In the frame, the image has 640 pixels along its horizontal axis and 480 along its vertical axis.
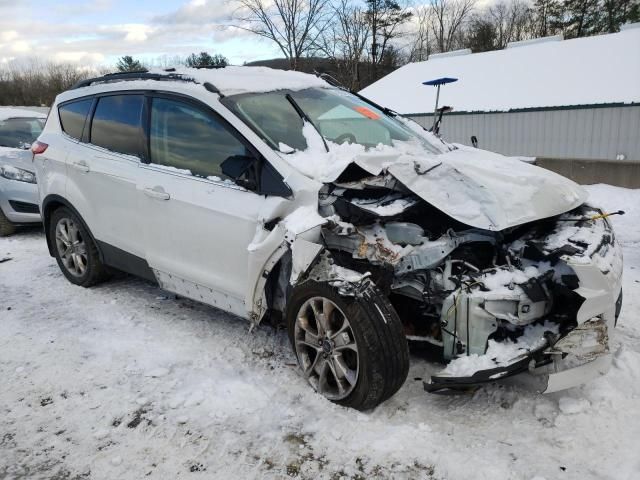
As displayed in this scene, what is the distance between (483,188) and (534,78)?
57.4 feet

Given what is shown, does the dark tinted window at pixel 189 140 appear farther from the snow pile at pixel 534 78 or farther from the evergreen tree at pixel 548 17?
the evergreen tree at pixel 548 17

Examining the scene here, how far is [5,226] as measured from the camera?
7.16 meters

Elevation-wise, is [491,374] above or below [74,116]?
below

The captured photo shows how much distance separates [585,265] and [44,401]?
3.11 metres

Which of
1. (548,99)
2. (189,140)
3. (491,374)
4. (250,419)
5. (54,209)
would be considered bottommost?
(250,419)

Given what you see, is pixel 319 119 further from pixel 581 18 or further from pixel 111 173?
pixel 581 18

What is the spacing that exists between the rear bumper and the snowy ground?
3.36m

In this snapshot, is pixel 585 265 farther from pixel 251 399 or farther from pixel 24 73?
pixel 24 73

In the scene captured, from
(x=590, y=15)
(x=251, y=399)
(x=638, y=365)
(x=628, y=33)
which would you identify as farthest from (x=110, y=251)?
(x=590, y=15)

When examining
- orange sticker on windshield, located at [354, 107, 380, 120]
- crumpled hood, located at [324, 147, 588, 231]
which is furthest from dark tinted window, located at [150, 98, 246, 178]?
orange sticker on windshield, located at [354, 107, 380, 120]

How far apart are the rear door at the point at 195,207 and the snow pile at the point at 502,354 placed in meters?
1.38

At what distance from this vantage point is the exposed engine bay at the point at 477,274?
2646mm

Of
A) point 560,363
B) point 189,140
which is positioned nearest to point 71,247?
point 189,140

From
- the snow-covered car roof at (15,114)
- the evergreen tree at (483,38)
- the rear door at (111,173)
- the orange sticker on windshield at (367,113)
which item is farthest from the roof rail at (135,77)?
the evergreen tree at (483,38)
